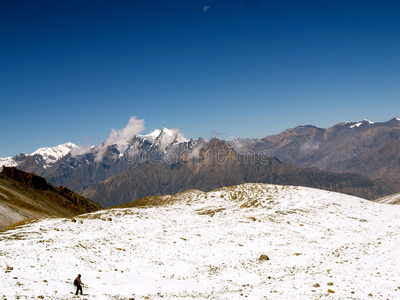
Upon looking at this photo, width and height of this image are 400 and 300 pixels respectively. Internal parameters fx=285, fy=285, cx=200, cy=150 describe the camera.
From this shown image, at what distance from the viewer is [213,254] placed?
1247 inches

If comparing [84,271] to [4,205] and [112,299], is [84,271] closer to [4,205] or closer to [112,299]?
[112,299]

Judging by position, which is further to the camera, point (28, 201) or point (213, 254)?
point (28, 201)

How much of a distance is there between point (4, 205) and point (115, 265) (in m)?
60.0

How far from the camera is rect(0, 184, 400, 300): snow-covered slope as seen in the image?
2089cm

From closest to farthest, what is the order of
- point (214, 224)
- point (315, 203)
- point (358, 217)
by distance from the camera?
point (214, 224) → point (358, 217) → point (315, 203)

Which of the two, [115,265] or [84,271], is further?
[115,265]

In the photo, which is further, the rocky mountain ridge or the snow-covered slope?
the rocky mountain ridge

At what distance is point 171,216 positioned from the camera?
1935 inches

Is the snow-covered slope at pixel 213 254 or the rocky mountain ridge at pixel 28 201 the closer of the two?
the snow-covered slope at pixel 213 254

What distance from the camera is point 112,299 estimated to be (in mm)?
20062

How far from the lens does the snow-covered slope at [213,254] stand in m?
20.9

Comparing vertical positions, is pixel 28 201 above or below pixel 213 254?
below

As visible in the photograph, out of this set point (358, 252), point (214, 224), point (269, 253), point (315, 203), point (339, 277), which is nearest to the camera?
point (339, 277)

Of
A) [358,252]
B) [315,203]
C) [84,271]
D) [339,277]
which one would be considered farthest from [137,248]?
[315,203]
